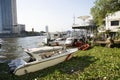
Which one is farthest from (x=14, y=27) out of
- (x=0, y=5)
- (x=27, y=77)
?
(x=27, y=77)

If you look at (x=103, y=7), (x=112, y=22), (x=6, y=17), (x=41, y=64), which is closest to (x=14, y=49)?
(x=112, y=22)

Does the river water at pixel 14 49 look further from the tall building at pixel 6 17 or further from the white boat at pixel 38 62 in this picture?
the tall building at pixel 6 17

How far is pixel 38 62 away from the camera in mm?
14141

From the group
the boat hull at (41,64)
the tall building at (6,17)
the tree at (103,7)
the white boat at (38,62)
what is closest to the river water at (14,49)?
the white boat at (38,62)

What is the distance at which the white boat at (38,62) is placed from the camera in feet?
44.3

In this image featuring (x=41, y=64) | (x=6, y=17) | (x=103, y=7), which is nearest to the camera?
(x=41, y=64)

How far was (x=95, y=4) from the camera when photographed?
25.2 m

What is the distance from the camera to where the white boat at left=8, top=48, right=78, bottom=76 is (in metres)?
13.5

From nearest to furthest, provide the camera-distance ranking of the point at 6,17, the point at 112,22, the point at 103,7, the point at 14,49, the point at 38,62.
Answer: the point at 38,62, the point at 103,7, the point at 112,22, the point at 14,49, the point at 6,17

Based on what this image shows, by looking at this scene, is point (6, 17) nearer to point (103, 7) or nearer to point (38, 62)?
point (103, 7)

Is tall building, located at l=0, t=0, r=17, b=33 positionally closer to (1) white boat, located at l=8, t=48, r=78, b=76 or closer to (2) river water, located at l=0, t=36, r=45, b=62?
(2) river water, located at l=0, t=36, r=45, b=62

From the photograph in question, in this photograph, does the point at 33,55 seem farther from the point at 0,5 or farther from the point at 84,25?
the point at 0,5

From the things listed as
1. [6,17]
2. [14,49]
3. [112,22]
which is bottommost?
[14,49]

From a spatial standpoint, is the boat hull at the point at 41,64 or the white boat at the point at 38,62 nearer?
the boat hull at the point at 41,64
